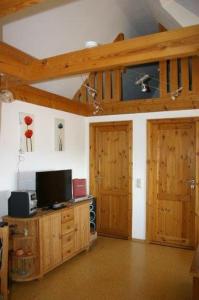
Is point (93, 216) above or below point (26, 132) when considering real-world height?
below

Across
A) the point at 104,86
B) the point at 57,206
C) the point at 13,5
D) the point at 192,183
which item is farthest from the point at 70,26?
the point at 192,183

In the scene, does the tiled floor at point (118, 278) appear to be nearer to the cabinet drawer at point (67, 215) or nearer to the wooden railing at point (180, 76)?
the cabinet drawer at point (67, 215)

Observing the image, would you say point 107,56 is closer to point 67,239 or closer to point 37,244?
point 37,244

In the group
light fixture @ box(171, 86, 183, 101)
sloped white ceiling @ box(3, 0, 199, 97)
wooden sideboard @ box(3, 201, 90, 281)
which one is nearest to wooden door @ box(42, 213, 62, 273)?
wooden sideboard @ box(3, 201, 90, 281)

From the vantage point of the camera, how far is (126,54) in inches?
89.7

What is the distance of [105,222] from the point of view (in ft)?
16.7

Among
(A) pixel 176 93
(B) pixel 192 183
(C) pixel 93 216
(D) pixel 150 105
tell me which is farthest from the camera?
(C) pixel 93 216

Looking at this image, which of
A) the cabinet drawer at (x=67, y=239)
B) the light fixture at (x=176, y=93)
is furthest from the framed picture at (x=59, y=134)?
the light fixture at (x=176, y=93)

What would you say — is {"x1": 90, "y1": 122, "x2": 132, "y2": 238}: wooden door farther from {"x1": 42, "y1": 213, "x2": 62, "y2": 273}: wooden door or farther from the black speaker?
{"x1": 42, "y1": 213, "x2": 62, "y2": 273}: wooden door

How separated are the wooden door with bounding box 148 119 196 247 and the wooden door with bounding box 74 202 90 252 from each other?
A: 1159 mm

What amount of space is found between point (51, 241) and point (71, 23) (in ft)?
9.77

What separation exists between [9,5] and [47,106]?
2.46 m

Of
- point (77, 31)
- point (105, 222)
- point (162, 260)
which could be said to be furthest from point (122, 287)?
point (77, 31)

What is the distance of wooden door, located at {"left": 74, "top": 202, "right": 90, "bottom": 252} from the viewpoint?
3991mm
